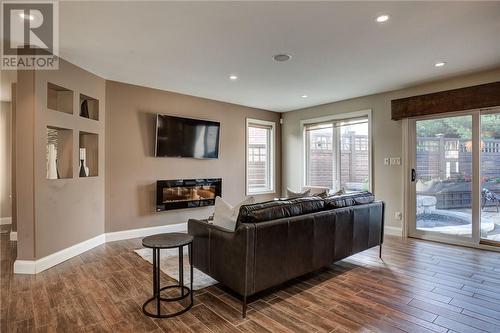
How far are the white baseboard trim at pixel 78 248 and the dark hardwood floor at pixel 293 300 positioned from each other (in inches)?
3.9

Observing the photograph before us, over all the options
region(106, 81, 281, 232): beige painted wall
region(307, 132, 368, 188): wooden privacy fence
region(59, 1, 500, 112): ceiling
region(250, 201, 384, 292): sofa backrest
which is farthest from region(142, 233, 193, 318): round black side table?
region(307, 132, 368, 188): wooden privacy fence

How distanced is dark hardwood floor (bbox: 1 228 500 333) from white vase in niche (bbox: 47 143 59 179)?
1173mm

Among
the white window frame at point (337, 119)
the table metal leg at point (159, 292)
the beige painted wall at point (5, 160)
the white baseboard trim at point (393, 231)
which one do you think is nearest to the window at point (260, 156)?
the white window frame at point (337, 119)

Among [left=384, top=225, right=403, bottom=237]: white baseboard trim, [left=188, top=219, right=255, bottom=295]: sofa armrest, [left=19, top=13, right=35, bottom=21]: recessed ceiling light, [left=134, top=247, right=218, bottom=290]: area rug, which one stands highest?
[left=19, top=13, right=35, bottom=21]: recessed ceiling light

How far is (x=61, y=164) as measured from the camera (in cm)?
394

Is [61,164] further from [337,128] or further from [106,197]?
[337,128]

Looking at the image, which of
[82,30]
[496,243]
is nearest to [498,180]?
[496,243]

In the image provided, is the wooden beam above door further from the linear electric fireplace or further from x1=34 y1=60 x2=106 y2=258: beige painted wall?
x1=34 y1=60 x2=106 y2=258: beige painted wall

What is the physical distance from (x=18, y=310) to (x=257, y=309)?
6.94 feet

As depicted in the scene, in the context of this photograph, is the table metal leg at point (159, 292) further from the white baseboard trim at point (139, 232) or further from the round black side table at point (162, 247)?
the white baseboard trim at point (139, 232)

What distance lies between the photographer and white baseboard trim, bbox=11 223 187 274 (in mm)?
3273

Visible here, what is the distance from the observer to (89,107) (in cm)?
441

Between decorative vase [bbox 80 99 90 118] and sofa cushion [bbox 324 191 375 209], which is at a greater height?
A: decorative vase [bbox 80 99 90 118]

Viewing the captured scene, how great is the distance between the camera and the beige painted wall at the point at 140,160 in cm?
461
